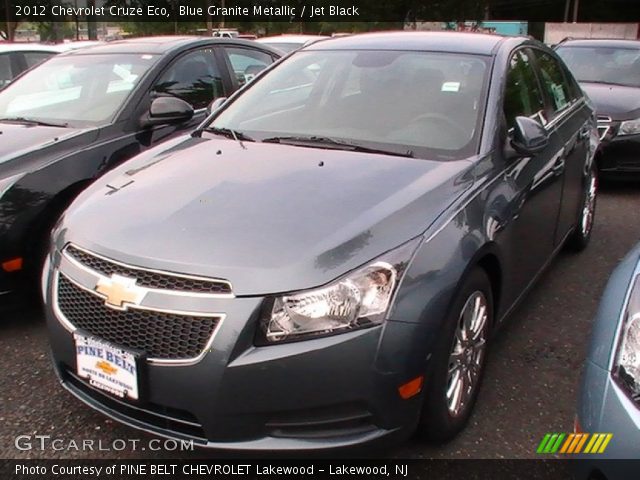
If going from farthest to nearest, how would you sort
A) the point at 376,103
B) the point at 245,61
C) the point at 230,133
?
the point at 245,61
the point at 230,133
the point at 376,103

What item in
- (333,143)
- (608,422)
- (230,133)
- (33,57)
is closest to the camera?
(608,422)

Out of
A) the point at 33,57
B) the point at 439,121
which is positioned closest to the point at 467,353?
the point at 439,121

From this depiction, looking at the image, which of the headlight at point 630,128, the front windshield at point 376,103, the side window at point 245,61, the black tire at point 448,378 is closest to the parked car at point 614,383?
the black tire at point 448,378

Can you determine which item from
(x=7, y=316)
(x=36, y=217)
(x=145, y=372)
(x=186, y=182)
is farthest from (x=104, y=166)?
(x=145, y=372)

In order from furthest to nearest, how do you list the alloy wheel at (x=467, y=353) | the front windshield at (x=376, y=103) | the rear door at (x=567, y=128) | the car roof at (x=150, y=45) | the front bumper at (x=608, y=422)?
the car roof at (x=150, y=45) → the rear door at (x=567, y=128) → the front windshield at (x=376, y=103) → the alloy wheel at (x=467, y=353) → the front bumper at (x=608, y=422)

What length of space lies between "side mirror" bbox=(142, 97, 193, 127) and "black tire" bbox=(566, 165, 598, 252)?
2.90 metres

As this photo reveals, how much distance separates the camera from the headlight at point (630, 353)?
70.5 inches

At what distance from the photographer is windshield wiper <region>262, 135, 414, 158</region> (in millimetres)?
2951

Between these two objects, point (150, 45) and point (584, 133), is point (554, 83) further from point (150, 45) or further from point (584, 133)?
point (150, 45)

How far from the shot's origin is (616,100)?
673 centimetres

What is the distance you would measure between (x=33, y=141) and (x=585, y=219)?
3942 millimetres

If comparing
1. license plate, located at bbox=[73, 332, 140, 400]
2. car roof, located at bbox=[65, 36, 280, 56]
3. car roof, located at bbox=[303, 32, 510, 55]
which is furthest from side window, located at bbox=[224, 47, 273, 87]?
license plate, located at bbox=[73, 332, 140, 400]

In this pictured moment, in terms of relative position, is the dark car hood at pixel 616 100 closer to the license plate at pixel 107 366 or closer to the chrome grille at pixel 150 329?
the chrome grille at pixel 150 329

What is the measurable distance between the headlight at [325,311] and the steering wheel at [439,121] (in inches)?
48.8
